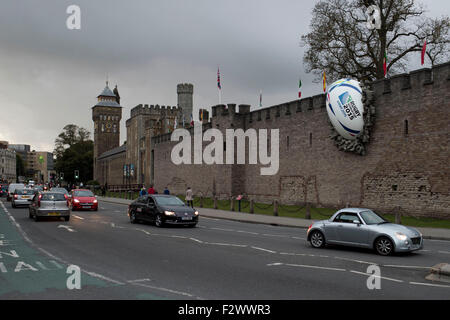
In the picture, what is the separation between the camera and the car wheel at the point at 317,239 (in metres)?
13.9

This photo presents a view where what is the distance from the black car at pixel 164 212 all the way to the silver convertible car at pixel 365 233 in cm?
709

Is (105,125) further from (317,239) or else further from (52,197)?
(317,239)

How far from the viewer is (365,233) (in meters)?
A: 12.9

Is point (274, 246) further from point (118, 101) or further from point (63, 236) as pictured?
point (118, 101)

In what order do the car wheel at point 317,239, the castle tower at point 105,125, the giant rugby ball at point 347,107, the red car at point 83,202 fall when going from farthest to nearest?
the castle tower at point 105,125 → the red car at point 83,202 → the giant rugby ball at point 347,107 → the car wheel at point 317,239

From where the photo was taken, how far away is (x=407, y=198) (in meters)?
25.7

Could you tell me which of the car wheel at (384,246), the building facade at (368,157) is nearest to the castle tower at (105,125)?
the building facade at (368,157)

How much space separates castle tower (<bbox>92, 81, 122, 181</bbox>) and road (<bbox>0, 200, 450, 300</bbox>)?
10215 centimetres

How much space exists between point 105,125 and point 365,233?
10960cm

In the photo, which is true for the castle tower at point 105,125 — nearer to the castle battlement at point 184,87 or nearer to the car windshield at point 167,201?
the castle battlement at point 184,87

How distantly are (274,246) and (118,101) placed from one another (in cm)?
12322

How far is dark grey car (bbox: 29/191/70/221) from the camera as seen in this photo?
870 inches

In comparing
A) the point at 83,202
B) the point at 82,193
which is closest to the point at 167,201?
the point at 83,202
